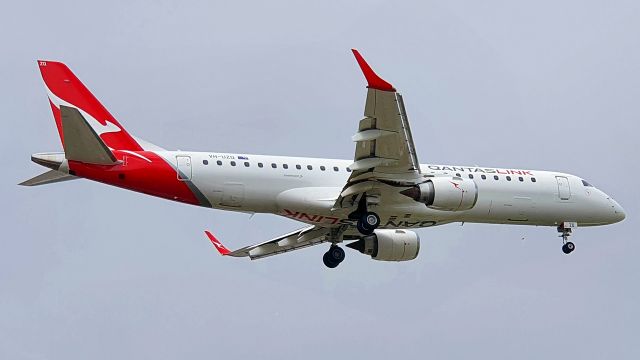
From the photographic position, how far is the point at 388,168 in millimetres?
40000

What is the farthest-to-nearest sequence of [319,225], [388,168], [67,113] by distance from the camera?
[319,225]
[388,168]
[67,113]

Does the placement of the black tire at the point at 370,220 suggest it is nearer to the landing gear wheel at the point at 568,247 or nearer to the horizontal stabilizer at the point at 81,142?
the horizontal stabilizer at the point at 81,142

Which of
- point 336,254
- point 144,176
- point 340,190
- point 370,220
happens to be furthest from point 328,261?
point 144,176

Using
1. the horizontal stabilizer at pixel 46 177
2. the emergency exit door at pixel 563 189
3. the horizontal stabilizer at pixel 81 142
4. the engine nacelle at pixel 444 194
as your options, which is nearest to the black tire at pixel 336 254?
the engine nacelle at pixel 444 194

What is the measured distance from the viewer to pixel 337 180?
42.6 metres

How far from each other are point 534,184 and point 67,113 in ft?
59.6

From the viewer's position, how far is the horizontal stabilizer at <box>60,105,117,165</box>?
36.3 meters

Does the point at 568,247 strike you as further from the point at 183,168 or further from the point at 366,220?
the point at 183,168

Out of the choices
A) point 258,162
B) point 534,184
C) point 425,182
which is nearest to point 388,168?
point 425,182

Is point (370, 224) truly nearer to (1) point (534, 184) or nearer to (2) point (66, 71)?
(1) point (534, 184)

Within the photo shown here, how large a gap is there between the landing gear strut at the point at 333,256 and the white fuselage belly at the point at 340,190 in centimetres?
195

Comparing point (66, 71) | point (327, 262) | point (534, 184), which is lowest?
point (327, 262)

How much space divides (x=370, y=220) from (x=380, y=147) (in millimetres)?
3625

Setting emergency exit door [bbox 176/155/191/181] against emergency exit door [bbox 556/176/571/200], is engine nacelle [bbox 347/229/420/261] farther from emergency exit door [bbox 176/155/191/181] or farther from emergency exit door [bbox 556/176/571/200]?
emergency exit door [bbox 176/155/191/181]
